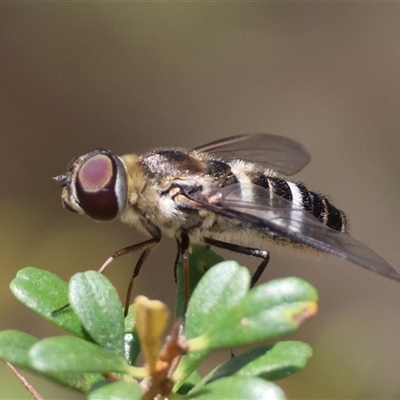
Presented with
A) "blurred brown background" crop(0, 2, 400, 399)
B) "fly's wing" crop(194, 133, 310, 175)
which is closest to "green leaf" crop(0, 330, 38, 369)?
"fly's wing" crop(194, 133, 310, 175)

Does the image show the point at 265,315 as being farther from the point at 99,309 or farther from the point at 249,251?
the point at 249,251

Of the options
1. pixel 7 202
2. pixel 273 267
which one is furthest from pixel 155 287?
pixel 7 202

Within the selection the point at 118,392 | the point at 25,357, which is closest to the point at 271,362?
the point at 118,392

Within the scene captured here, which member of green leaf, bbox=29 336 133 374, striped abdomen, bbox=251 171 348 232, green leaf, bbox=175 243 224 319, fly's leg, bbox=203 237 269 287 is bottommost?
green leaf, bbox=29 336 133 374

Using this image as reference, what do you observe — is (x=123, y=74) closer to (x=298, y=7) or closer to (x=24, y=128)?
(x=24, y=128)

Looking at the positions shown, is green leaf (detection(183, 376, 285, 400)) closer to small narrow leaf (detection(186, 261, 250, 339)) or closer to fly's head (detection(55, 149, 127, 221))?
small narrow leaf (detection(186, 261, 250, 339))
